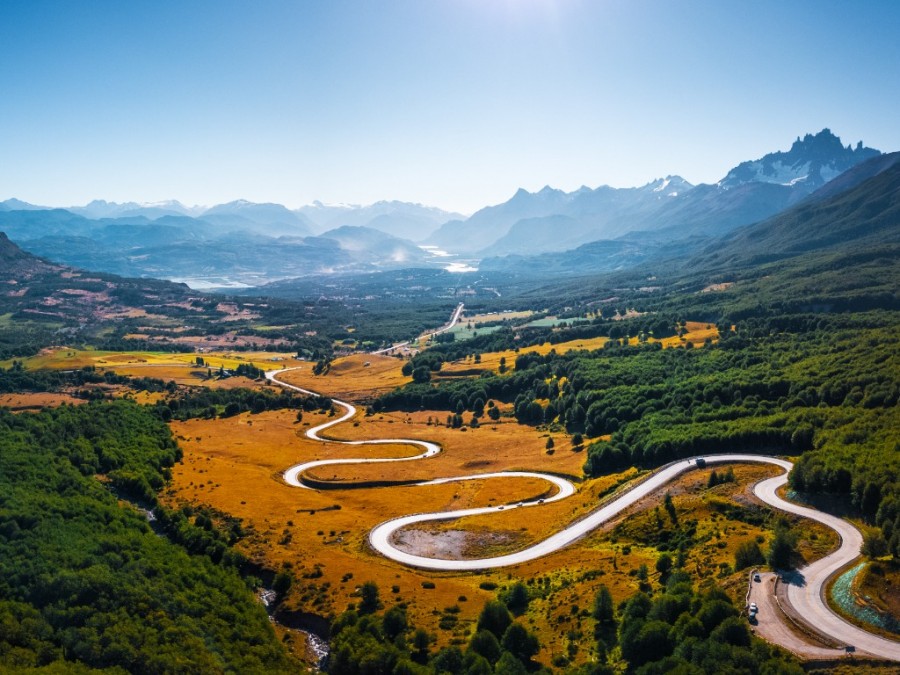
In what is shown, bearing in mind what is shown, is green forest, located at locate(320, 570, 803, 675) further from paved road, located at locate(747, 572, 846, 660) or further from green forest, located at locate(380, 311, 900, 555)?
green forest, located at locate(380, 311, 900, 555)

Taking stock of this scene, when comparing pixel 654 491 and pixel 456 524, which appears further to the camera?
pixel 654 491

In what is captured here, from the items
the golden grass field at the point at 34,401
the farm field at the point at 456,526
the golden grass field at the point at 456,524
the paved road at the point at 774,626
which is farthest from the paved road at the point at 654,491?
the golden grass field at the point at 34,401

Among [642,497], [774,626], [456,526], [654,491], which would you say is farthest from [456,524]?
[774,626]

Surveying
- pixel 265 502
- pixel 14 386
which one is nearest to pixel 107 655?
pixel 265 502

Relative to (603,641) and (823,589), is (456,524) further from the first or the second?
(823,589)

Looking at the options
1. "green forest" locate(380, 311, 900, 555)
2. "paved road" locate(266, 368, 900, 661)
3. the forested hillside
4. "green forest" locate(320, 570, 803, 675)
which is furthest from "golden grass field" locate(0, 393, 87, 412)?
"green forest" locate(320, 570, 803, 675)

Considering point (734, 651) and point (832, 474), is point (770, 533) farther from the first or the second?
point (734, 651)
